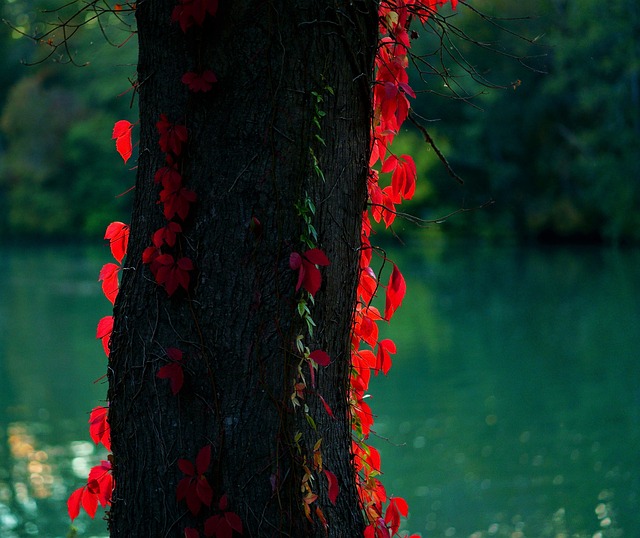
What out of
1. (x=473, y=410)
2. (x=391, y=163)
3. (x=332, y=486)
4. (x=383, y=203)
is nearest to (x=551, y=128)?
(x=473, y=410)

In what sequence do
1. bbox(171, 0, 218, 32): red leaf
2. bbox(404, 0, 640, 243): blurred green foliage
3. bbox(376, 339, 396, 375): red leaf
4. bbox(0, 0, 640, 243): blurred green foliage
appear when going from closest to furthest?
bbox(171, 0, 218, 32): red leaf
bbox(376, 339, 396, 375): red leaf
bbox(404, 0, 640, 243): blurred green foliage
bbox(0, 0, 640, 243): blurred green foliage

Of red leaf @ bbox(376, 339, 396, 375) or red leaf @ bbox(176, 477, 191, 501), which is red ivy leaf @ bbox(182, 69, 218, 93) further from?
red leaf @ bbox(376, 339, 396, 375)

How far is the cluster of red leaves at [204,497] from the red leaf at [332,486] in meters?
0.23

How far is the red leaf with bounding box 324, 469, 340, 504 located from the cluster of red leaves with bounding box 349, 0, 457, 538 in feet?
0.52

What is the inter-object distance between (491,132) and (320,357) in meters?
29.1

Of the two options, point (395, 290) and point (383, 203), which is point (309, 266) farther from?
point (383, 203)

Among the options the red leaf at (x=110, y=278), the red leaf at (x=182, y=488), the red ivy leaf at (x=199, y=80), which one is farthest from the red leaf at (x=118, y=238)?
the red leaf at (x=182, y=488)

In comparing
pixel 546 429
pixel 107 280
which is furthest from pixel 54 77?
pixel 107 280

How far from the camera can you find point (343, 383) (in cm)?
199

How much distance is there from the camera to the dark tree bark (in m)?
1.79

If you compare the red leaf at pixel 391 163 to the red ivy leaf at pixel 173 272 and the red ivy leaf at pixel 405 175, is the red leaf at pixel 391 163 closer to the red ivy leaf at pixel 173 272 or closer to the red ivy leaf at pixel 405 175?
the red ivy leaf at pixel 405 175

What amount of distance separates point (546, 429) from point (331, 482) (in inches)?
258

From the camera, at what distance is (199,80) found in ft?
5.79

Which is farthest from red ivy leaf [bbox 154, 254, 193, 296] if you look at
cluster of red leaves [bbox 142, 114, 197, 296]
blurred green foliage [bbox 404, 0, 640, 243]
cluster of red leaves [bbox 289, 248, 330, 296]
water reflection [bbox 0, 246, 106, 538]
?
blurred green foliage [bbox 404, 0, 640, 243]
